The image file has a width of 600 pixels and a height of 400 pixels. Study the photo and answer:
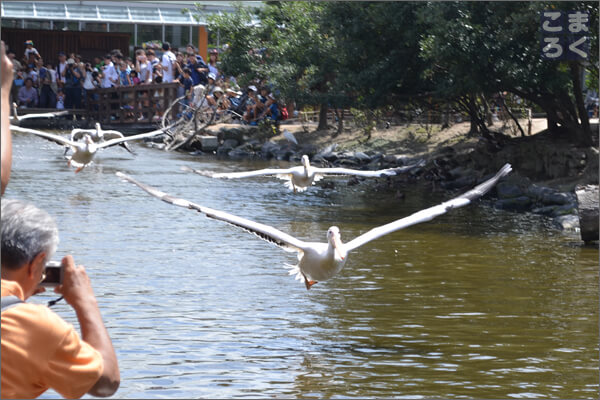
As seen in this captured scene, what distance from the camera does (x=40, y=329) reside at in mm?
2623

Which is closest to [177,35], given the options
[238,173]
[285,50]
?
[285,50]

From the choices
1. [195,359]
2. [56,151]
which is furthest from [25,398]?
[56,151]

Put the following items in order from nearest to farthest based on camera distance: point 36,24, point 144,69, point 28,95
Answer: point 144,69 → point 28,95 → point 36,24

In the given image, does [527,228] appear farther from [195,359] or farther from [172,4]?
[172,4]

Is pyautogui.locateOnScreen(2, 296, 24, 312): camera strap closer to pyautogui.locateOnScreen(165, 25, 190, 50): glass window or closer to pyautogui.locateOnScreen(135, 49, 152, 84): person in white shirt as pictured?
pyautogui.locateOnScreen(135, 49, 152, 84): person in white shirt

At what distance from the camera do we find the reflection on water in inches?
250

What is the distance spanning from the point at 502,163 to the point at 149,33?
19.1m

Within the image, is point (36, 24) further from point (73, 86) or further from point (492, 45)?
point (492, 45)

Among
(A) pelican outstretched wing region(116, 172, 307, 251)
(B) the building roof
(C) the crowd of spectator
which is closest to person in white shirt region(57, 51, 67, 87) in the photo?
(C) the crowd of spectator

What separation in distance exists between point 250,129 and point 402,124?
3.96m

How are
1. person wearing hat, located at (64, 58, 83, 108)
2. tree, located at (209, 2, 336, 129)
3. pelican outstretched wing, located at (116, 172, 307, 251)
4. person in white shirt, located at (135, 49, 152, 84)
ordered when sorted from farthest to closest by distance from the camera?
person wearing hat, located at (64, 58, 83, 108) → person in white shirt, located at (135, 49, 152, 84) → tree, located at (209, 2, 336, 129) → pelican outstretched wing, located at (116, 172, 307, 251)

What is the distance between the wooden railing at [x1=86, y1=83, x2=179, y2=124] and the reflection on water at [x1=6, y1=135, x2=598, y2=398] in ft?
35.1

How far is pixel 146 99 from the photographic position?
2561 cm

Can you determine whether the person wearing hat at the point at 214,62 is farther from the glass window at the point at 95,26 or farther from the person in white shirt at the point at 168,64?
the glass window at the point at 95,26
